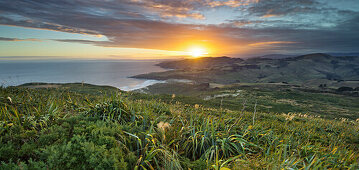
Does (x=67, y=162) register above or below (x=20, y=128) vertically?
below

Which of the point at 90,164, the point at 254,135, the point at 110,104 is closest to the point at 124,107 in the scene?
the point at 110,104

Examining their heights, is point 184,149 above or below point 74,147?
below

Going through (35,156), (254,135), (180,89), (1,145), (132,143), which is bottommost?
(180,89)

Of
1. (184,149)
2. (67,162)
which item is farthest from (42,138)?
(184,149)

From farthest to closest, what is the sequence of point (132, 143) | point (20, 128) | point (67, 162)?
1. point (132, 143)
2. point (20, 128)
3. point (67, 162)

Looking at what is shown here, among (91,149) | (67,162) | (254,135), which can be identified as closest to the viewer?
(67,162)

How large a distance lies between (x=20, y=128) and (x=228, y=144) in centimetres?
497

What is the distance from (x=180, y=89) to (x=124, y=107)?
97226 mm

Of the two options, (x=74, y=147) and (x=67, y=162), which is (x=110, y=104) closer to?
(x=74, y=147)

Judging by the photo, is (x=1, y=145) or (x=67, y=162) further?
(x=1, y=145)

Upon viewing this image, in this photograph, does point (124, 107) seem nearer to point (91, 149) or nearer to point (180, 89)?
point (91, 149)

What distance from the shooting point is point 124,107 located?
539cm

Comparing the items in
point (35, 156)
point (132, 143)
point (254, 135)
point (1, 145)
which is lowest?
point (254, 135)

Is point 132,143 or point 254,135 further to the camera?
point 254,135
